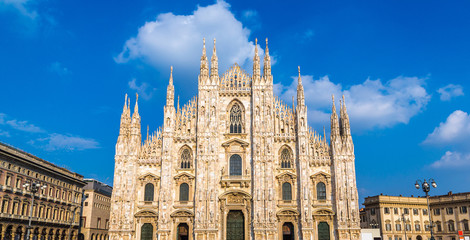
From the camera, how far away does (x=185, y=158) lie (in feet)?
161

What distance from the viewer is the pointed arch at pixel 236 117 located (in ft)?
164

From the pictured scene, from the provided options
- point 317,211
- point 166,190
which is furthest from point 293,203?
point 166,190

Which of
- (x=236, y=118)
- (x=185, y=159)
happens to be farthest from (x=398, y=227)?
(x=185, y=159)

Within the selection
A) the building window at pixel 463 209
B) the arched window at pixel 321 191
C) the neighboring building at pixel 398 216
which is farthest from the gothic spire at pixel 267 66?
the building window at pixel 463 209

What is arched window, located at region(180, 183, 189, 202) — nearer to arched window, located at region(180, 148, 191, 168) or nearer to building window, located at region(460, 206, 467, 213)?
arched window, located at region(180, 148, 191, 168)

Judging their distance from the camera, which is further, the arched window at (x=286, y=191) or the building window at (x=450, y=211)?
the building window at (x=450, y=211)

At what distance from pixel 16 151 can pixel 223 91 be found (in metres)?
26.3

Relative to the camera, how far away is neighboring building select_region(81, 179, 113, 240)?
240ft

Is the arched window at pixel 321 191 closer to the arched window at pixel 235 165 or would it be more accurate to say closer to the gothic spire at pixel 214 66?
the arched window at pixel 235 165

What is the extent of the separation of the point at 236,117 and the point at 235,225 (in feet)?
41.9

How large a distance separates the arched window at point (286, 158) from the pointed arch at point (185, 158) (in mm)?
10728

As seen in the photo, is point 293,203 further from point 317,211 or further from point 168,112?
point 168,112

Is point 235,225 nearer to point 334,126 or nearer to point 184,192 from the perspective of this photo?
point 184,192

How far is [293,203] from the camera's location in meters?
47.1
